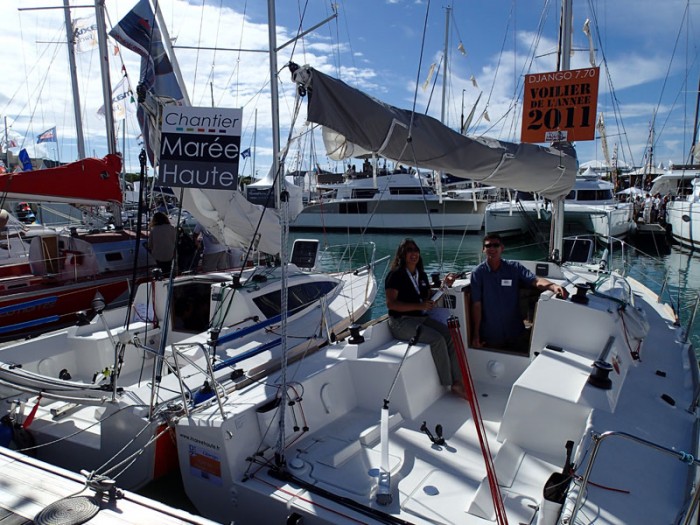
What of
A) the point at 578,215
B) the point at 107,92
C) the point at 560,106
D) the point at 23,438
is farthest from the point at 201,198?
the point at 578,215

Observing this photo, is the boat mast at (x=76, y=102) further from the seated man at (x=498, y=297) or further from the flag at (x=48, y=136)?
the seated man at (x=498, y=297)

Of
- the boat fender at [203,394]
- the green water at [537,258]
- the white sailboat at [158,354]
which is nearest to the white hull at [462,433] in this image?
the boat fender at [203,394]

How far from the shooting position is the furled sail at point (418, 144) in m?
3.55

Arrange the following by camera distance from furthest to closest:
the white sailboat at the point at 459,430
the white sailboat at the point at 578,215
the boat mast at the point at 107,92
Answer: the white sailboat at the point at 578,215 → the boat mast at the point at 107,92 → the white sailboat at the point at 459,430

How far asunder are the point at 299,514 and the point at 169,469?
1517 mm

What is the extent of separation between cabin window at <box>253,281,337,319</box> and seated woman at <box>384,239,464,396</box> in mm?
2481

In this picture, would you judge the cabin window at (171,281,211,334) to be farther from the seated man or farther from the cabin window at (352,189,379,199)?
the cabin window at (352,189,379,199)

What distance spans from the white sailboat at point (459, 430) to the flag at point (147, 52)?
377cm

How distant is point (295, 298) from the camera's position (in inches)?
285

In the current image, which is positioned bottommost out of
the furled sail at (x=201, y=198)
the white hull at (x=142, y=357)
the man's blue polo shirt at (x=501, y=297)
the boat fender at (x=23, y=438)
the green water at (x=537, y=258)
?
the green water at (x=537, y=258)

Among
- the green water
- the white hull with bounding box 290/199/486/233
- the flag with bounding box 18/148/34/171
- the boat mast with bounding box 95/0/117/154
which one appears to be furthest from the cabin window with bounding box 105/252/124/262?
the white hull with bounding box 290/199/486/233

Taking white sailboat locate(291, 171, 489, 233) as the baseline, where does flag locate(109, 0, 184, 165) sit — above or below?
above

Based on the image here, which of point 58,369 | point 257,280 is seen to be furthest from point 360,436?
point 58,369

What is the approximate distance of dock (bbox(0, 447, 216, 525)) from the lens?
7.93 ft
